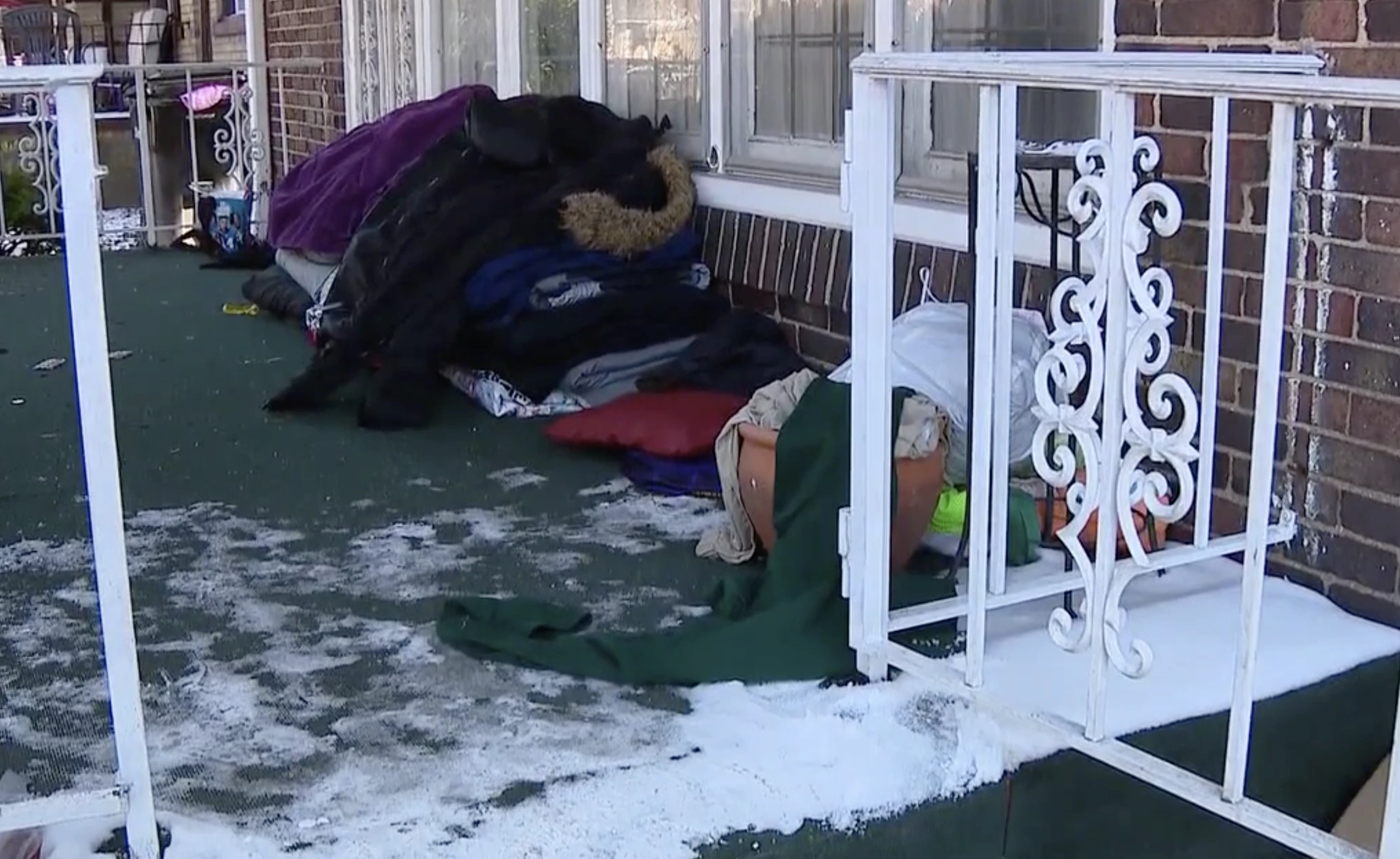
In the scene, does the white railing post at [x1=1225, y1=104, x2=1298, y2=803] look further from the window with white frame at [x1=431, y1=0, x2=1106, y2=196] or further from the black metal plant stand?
the window with white frame at [x1=431, y1=0, x2=1106, y2=196]

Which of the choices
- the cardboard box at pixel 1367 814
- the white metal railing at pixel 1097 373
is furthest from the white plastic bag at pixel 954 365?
the cardboard box at pixel 1367 814

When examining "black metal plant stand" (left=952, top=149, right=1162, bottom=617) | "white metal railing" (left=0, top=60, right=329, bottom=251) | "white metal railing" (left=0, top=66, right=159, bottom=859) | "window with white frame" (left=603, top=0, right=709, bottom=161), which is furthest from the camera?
"white metal railing" (left=0, top=60, right=329, bottom=251)

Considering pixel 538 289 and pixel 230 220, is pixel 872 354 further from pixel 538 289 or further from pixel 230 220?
pixel 230 220

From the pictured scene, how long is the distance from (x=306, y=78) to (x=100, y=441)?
248 inches

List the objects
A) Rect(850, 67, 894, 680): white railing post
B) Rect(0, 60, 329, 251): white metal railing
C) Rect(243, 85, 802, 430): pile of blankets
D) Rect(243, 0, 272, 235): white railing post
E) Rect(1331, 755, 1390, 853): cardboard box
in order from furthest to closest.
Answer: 1. Rect(243, 0, 272, 235): white railing post
2. Rect(0, 60, 329, 251): white metal railing
3. Rect(243, 85, 802, 430): pile of blankets
4. Rect(1331, 755, 1390, 853): cardboard box
5. Rect(850, 67, 894, 680): white railing post

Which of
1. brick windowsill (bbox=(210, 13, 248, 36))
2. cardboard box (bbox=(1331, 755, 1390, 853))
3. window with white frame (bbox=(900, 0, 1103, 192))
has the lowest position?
cardboard box (bbox=(1331, 755, 1390, 853))

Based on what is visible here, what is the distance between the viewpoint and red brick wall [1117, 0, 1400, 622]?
2379 millimetres

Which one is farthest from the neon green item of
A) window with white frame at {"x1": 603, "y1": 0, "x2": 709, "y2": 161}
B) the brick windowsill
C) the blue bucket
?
the brick windowsill

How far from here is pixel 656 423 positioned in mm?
3467

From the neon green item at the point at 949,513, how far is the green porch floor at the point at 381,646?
41 centimetres

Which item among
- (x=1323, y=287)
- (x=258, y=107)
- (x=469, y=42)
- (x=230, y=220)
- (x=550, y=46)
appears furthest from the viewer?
(x=258, y=107)

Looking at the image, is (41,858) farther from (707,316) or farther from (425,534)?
(707,316)

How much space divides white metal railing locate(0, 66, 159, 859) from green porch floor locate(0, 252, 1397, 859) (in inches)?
7.7

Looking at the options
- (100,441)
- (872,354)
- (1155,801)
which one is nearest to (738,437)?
(872,354)
